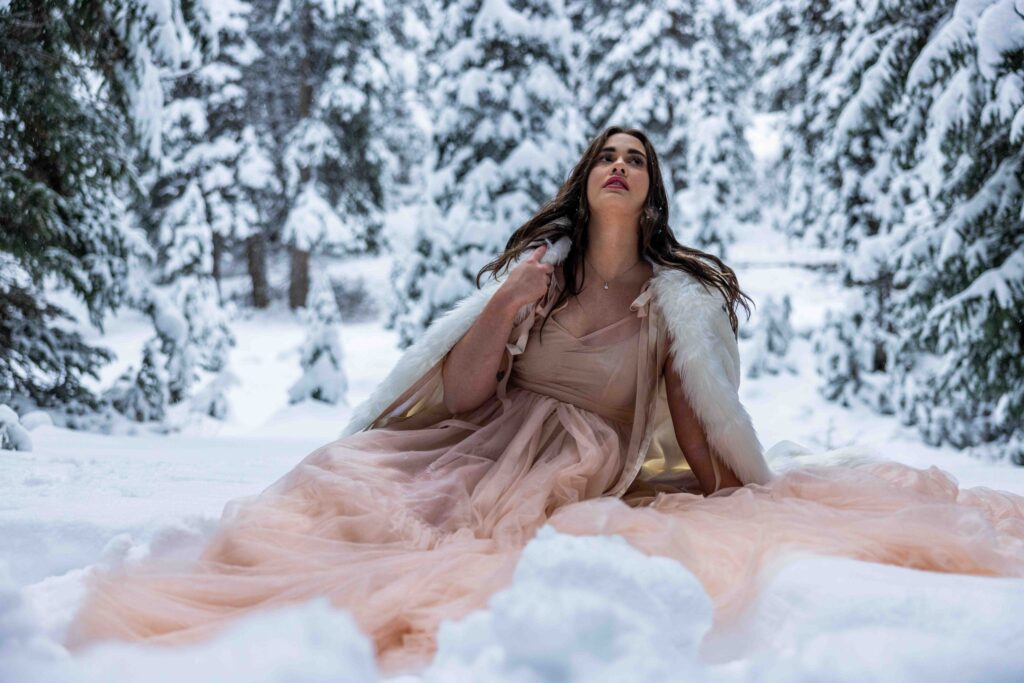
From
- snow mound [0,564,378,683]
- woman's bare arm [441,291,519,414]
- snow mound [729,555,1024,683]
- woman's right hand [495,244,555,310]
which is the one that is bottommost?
snow mound [729,555,1024,683]

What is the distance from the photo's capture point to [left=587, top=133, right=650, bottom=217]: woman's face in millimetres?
3016

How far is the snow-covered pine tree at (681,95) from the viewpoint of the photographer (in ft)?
51.6

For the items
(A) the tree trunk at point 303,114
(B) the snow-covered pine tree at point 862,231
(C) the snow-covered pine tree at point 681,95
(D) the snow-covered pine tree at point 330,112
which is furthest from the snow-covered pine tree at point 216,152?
(B) the snow-covered pine tree at point 862,231

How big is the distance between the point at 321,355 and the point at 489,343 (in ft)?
29.5

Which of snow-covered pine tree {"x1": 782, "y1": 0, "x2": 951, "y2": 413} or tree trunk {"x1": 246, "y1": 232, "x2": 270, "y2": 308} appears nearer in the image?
snow-covered pine tree {"x1": 782, "y1": 0, "x2": 951, "y2": 413}

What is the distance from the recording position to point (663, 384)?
3049 mm

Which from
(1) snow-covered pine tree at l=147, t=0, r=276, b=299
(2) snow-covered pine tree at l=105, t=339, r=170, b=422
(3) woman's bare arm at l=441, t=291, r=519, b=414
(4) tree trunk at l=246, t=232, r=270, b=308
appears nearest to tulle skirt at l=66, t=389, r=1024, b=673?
(3) woman's bare arm at l=441, t=291, r=519, b=414

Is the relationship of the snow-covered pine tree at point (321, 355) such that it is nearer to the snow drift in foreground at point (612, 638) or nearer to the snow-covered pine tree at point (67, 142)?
the snow-covered pine tree at point (67, 142)

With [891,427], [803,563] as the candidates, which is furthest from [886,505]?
[891,427]

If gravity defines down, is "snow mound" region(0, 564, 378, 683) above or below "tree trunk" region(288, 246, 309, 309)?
above

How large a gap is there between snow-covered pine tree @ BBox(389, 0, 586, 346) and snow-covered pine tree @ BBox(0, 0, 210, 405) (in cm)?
561

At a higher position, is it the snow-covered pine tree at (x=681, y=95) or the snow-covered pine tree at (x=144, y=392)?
the snow-covered pine tree at (x=681, y=95)

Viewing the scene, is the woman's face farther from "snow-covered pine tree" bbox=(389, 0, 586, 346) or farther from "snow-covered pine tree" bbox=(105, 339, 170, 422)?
"snow-covered pine tree" bbox=(389, 0, 586, 346)

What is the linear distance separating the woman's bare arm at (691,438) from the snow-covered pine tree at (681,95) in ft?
44.2
